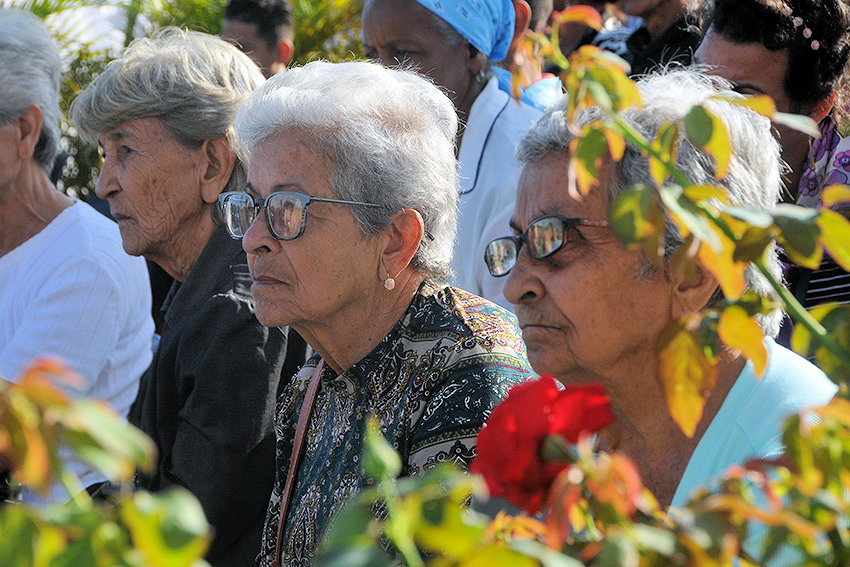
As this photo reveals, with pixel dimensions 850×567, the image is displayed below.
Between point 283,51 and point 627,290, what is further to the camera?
point 283,51

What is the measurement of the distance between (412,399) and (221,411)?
0.87 meters

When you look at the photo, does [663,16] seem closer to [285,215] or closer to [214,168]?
[214,168]

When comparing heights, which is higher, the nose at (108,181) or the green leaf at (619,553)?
the green leaf at (619,553)

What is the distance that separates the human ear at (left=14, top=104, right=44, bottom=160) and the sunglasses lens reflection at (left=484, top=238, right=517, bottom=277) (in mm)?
2566

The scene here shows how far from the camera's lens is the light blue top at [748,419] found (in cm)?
182

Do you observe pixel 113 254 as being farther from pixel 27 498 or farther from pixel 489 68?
pixel 489 68

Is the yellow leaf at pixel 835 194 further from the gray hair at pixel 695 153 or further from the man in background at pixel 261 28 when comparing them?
the man in background at pixel 261 28

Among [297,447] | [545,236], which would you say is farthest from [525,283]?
[297,447]

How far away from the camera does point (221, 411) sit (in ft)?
10.5

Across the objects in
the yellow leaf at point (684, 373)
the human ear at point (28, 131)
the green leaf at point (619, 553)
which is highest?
the green leaf at point (619, 553)

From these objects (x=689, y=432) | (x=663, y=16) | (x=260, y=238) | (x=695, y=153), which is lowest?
(x=260, y=238)

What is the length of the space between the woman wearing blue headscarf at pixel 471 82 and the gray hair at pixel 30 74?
1353 millimetres

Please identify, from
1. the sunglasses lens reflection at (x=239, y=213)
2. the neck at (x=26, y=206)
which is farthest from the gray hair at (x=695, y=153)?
the neck at (x=26, y=206)

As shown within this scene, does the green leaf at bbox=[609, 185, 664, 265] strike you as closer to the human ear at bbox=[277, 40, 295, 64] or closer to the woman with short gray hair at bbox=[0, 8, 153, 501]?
the woman with short gray hair at bbox=[0, 8, 153, 501]
